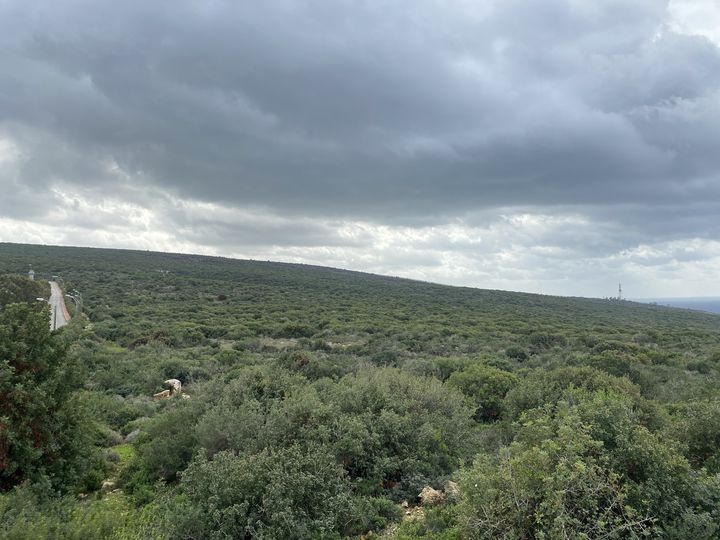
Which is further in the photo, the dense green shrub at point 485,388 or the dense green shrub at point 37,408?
the dense green shrub at point 485,388

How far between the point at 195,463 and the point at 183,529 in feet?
5.20

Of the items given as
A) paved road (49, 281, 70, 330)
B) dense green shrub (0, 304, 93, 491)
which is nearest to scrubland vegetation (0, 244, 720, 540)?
dense green shrub (0, 304, 93, 491)

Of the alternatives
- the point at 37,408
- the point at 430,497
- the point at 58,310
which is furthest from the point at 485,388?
the point at 58,310

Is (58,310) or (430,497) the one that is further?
(58,310)

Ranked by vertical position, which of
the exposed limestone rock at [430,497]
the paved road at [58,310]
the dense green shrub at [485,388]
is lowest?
the paved road at [58,310]

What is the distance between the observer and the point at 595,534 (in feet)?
17.5

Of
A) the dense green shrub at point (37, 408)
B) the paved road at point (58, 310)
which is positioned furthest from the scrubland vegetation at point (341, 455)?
the paved road at point (58, 310)

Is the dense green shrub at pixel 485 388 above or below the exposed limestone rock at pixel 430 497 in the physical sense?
above

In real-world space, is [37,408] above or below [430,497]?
above

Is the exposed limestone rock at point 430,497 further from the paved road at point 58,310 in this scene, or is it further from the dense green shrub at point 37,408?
the paved road at point 58,310

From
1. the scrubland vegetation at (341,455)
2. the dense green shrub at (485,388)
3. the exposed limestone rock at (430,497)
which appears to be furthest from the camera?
the dense green shrub at (485,388)

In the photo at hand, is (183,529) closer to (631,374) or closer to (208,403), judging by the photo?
(208,403)

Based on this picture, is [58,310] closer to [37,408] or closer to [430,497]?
[37,408]

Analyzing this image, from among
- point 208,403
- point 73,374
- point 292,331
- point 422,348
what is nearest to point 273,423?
point 208,403
